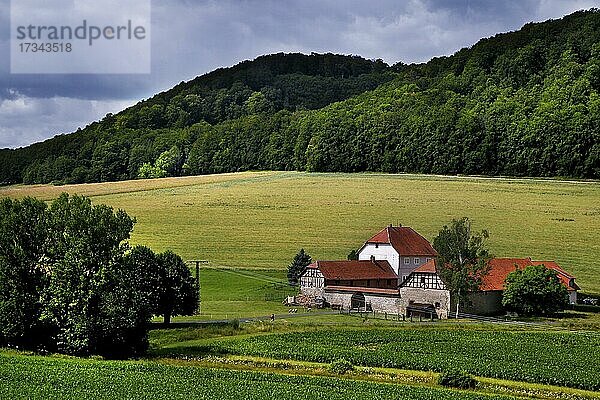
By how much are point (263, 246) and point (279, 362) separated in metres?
32.9

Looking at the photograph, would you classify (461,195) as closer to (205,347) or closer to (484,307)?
(484,307)

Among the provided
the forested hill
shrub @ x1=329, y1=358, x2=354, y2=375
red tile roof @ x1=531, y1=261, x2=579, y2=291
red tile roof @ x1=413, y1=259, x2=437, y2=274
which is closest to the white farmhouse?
red tile roof @ x1=413, y1=259, x2=437, y2=274

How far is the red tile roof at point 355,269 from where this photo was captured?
6519cm

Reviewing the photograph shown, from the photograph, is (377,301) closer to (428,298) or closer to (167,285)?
(428,298)

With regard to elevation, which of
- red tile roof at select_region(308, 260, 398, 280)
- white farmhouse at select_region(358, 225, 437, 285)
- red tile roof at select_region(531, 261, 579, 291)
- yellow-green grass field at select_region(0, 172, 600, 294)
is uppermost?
yellow-green grass field at select_region(0, 172, 600, 294)

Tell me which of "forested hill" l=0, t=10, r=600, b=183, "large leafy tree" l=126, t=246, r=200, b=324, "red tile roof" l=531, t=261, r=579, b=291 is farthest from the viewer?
"forested hill" l=0, t=10, r=600, b=183

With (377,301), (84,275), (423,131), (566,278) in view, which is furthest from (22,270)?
(423,131)

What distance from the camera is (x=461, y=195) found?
270ft

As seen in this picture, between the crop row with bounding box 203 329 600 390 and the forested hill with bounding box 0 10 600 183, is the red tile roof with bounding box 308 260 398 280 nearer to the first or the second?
the crop row with bounding box 203 329 600 390

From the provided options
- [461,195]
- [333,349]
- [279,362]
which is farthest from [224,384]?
[461,195]

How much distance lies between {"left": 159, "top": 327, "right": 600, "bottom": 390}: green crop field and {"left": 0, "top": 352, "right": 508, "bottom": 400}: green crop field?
5709 mm

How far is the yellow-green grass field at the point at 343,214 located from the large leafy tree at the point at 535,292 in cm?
642

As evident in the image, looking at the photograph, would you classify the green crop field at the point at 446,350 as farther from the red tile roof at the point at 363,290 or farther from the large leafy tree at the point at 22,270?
the red tile roof at the point at 363,290

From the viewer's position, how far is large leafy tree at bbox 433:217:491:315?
58344mm
